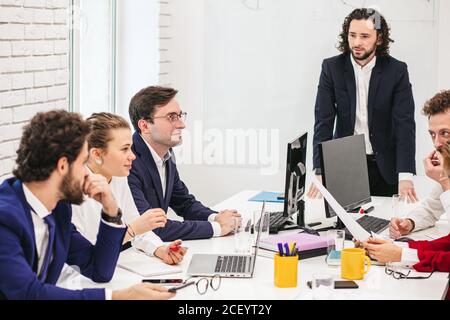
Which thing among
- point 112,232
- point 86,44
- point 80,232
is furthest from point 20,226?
point 86,44

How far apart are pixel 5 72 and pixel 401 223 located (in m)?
1.86

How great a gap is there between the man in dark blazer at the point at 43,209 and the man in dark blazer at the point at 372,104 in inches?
98.3

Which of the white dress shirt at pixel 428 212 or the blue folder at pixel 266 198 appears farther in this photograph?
the blue folder at pixel 266 198

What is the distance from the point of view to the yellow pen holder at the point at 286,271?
2.42 meters

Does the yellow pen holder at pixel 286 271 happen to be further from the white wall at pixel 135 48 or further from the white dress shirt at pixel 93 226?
the white wall at pixel 135 48

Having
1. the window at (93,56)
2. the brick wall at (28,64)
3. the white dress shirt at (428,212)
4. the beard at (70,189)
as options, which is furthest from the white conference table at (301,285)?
the window at (93,56)

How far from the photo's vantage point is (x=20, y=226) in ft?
6.58

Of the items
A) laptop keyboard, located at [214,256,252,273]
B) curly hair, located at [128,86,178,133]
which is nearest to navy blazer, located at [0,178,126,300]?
laptop keyboard, located at [214,256,252,273]

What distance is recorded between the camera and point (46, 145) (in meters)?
2.08

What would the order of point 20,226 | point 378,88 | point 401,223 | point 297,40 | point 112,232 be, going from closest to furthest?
point 20,226 < point 112,232 < point 401,223 < point 378,88 < point 297,40

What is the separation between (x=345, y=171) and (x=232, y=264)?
0.94 meters

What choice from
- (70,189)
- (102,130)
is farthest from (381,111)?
(70,189)

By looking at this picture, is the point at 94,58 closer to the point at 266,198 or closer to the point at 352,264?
the point at 266,198
